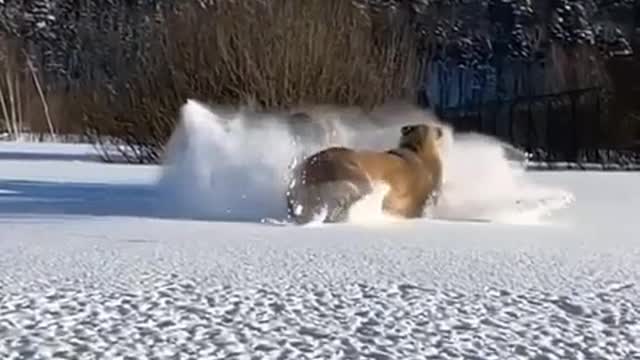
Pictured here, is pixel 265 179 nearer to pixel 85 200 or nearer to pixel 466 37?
pixel 85 200

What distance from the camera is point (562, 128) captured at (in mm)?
25547

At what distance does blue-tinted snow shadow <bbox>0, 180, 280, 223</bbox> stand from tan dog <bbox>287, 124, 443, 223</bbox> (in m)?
0.41

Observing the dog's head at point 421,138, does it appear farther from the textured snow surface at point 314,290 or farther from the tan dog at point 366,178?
the textured snow surface at point 314,290

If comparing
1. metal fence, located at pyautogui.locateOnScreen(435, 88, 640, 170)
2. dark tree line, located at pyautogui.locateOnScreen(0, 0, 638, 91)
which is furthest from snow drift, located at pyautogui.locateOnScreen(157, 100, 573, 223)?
dark tree line, located at pyautogui.locateOnScreen(0, 0, 638, 91)

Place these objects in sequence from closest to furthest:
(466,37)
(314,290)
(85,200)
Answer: (314,290) < (85,200) < (466,37)

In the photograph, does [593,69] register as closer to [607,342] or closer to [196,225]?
[196,225]

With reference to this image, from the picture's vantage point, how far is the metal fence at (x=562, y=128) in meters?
23.8

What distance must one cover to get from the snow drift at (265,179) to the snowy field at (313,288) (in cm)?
37

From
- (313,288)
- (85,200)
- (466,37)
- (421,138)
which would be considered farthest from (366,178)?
(466,37)

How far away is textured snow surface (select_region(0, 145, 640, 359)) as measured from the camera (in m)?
5.43

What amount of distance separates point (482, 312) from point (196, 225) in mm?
3572

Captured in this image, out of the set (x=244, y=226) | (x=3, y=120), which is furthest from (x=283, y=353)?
(x=3, y=120)

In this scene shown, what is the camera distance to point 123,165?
19000 mm

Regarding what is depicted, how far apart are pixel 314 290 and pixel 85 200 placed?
5.35 metres
